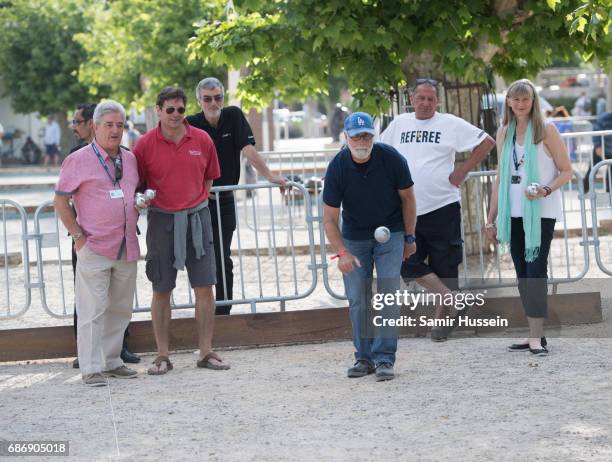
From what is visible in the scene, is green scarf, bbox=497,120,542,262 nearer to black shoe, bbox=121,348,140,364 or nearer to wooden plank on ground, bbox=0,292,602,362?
wooden plank on ground, bbox=0,292,602,362

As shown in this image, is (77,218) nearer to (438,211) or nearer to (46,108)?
(438,211)

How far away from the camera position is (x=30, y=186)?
29484 mm

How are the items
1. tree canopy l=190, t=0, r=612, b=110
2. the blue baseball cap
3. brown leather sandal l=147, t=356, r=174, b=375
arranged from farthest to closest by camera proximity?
tree canopy l=190, t=0, r=612, b=110, brown leather sandal l=147, t=356, r=174, b=375, the blue baseball cap

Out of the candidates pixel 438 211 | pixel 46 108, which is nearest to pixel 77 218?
pixel 438 211

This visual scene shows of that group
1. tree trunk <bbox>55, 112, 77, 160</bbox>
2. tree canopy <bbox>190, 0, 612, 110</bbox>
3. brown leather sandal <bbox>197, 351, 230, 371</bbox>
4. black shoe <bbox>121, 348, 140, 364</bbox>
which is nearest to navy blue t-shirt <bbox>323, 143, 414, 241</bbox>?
brown leather sandal <bbox>197, 351, 230, 371</bbox>

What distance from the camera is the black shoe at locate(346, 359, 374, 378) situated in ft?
25.1

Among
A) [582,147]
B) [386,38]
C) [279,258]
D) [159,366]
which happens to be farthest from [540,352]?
[582,147]

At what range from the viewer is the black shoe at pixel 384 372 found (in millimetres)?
7469

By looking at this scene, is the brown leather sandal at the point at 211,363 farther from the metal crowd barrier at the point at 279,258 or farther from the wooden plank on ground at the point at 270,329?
the metal crowd barrier at the point at 279,258

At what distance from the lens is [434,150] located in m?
8.55

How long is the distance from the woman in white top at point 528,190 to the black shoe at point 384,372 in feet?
3.60

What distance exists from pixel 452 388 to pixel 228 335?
2.22 metres

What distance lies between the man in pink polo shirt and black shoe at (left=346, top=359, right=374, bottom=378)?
5.05 ft

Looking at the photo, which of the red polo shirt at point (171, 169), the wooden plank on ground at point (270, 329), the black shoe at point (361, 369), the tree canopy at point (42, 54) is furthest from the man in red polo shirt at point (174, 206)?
the tree canopy at point (42, 54)
